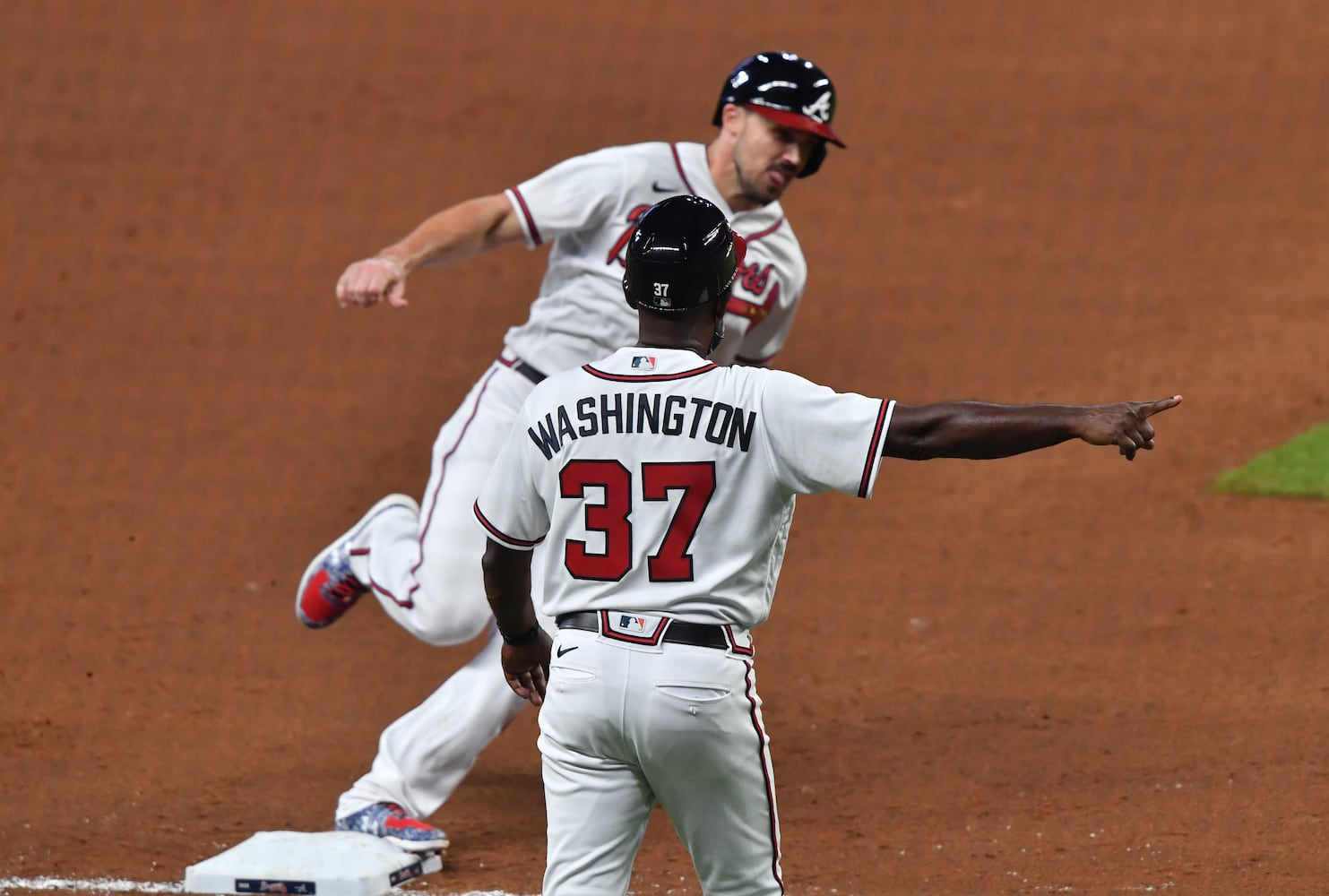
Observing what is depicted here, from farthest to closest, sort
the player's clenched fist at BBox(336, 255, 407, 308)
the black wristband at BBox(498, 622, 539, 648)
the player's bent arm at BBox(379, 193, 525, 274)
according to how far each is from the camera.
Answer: the player's bent arm at BBox(379, 193, 525, 274) → the player's clenched fist at BBox(336, 255, 407, 308) → the black wristband at BBox(498, 622, 539, 648)

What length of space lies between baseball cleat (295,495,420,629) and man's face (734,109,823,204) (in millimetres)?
1374

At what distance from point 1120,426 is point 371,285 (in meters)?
1.97

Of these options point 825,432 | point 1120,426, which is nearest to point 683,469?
point 825,432

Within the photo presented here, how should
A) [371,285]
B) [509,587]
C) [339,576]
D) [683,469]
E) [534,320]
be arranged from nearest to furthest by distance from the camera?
[683,469]
[509,587]
[371,285]
[534,320]
[339,576]

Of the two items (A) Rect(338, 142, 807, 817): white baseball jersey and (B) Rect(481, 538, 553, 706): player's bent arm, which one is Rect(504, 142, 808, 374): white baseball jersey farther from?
(B) Rect(481, 538, 553, 706): player's bent arm

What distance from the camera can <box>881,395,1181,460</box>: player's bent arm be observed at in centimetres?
287

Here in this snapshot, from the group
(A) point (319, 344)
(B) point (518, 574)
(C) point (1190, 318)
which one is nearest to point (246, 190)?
(A) point (319, 344)

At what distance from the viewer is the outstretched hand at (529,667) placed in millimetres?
3449

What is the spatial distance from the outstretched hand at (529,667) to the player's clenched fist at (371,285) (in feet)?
3.32

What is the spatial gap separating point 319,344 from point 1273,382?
5.39 meters

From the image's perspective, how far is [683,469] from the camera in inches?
117

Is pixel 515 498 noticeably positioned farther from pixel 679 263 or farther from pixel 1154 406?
pixel 1154 406

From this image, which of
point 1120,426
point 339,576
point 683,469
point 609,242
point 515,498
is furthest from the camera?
point 339,576

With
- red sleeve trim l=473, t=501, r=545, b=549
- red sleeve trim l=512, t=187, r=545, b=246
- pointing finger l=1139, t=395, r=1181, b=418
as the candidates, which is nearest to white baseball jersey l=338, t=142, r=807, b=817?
red sleeve trim l=512, t=187, r=545, b=246
